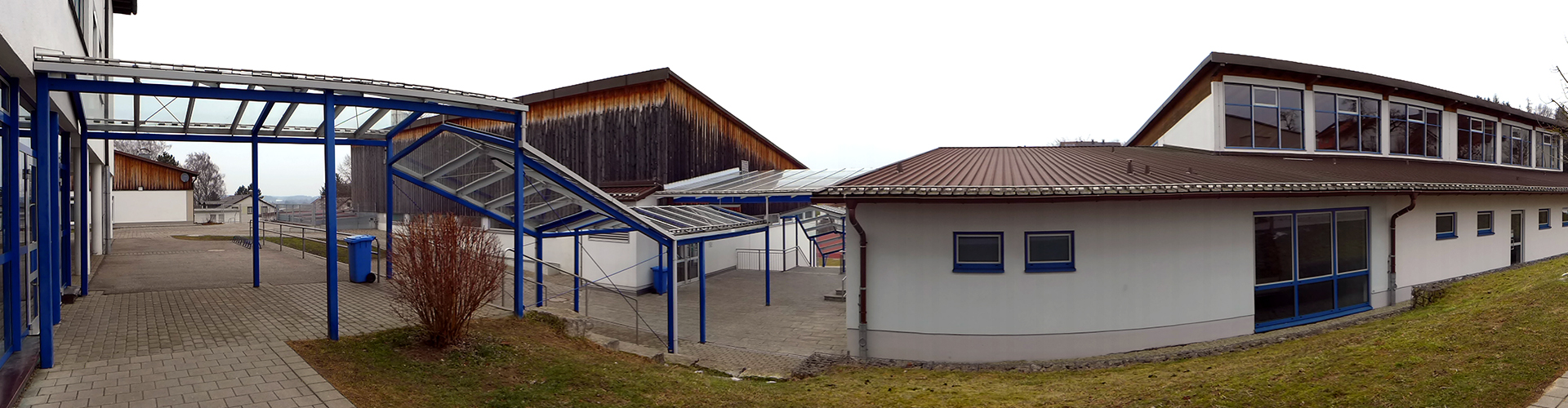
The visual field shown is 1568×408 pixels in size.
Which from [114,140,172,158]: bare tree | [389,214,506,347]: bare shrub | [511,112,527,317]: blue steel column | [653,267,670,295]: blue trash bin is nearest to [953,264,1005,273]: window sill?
[389,214,506,347]: bare shrub

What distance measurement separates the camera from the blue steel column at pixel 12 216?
5852mm

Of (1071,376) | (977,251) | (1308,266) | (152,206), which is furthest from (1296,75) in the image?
(152,206)

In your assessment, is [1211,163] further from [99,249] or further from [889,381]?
[99,249]

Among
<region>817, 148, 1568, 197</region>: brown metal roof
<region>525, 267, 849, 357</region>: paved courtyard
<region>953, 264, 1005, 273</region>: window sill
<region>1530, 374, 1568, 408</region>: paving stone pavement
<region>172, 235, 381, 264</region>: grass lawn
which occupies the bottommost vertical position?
<region>525, 267, 849, 357</region>: paved courtyard

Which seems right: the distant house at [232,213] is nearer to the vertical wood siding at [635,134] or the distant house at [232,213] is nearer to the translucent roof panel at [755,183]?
the vertical wood siding at [635,134]

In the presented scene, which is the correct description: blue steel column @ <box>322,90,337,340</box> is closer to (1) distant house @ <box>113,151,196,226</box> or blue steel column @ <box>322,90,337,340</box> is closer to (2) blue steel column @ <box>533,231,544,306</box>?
(2) blue steel column @ <box>533,231,544,306</box>

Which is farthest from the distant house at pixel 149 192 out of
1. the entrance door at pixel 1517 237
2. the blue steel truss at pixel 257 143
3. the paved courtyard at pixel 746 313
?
the entrance door at pixel 1517 237

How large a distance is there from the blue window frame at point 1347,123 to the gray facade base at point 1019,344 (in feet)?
27.7

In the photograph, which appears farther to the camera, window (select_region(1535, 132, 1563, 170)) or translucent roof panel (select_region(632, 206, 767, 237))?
window (select_region(1535, 132, 1563, 170))

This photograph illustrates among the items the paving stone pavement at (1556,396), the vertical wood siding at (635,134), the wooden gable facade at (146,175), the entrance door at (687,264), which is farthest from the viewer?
the wooden gable facade at (146,175)

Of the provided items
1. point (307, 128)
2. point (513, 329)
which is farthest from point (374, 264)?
point (513, 329)

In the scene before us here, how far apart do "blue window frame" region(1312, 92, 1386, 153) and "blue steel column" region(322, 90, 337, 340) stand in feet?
58.6

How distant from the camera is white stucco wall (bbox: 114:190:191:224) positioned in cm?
3281

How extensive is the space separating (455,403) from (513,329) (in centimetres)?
312
